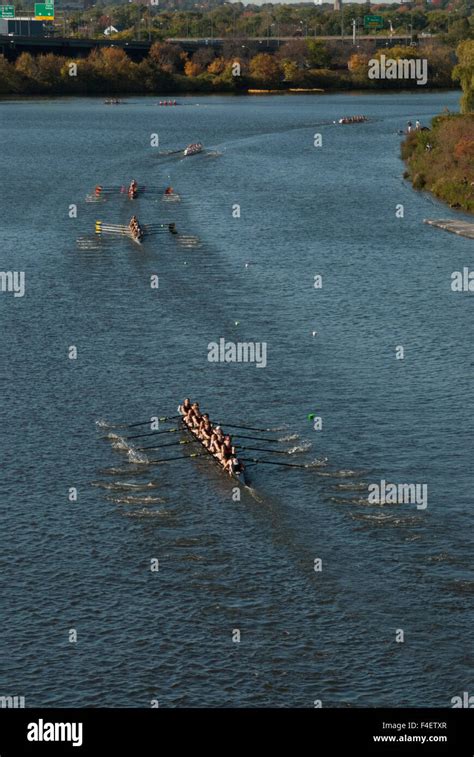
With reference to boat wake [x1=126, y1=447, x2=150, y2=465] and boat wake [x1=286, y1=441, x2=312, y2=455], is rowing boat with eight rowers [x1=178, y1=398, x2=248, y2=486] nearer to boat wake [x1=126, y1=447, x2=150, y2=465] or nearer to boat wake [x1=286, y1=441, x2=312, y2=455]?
boat wake [x1=286, y1=441, x2=312, y2=455]

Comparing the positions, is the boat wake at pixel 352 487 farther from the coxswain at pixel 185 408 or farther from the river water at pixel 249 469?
the coxswain at pixel 185 408

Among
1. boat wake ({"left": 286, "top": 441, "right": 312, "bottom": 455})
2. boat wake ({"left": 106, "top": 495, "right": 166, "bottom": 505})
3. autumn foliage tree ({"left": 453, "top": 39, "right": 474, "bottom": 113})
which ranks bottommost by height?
boat wake ({"left": 106, "top": 495, "right": 166, "bottom": 505})

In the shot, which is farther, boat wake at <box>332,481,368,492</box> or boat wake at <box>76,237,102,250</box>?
boat wake at <box>76,237,102,250</box>

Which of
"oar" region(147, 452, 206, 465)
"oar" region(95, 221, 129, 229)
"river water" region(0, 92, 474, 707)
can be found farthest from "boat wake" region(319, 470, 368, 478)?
"oar" region(95, 221, 129, 229)

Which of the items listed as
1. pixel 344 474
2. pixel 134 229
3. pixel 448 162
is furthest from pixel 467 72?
pixel 344 474

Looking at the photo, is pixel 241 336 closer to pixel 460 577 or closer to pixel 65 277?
pixel 65 277

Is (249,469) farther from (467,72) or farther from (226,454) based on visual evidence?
(467,72)

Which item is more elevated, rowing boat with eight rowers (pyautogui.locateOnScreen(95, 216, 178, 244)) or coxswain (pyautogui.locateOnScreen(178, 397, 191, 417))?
rowing boat with eight rowers (pyautogui.locateOnScreen(95, 216, 178, 244))

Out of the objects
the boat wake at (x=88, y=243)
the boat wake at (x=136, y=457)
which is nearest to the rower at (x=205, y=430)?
the boat wake at (x=136, y=457)
